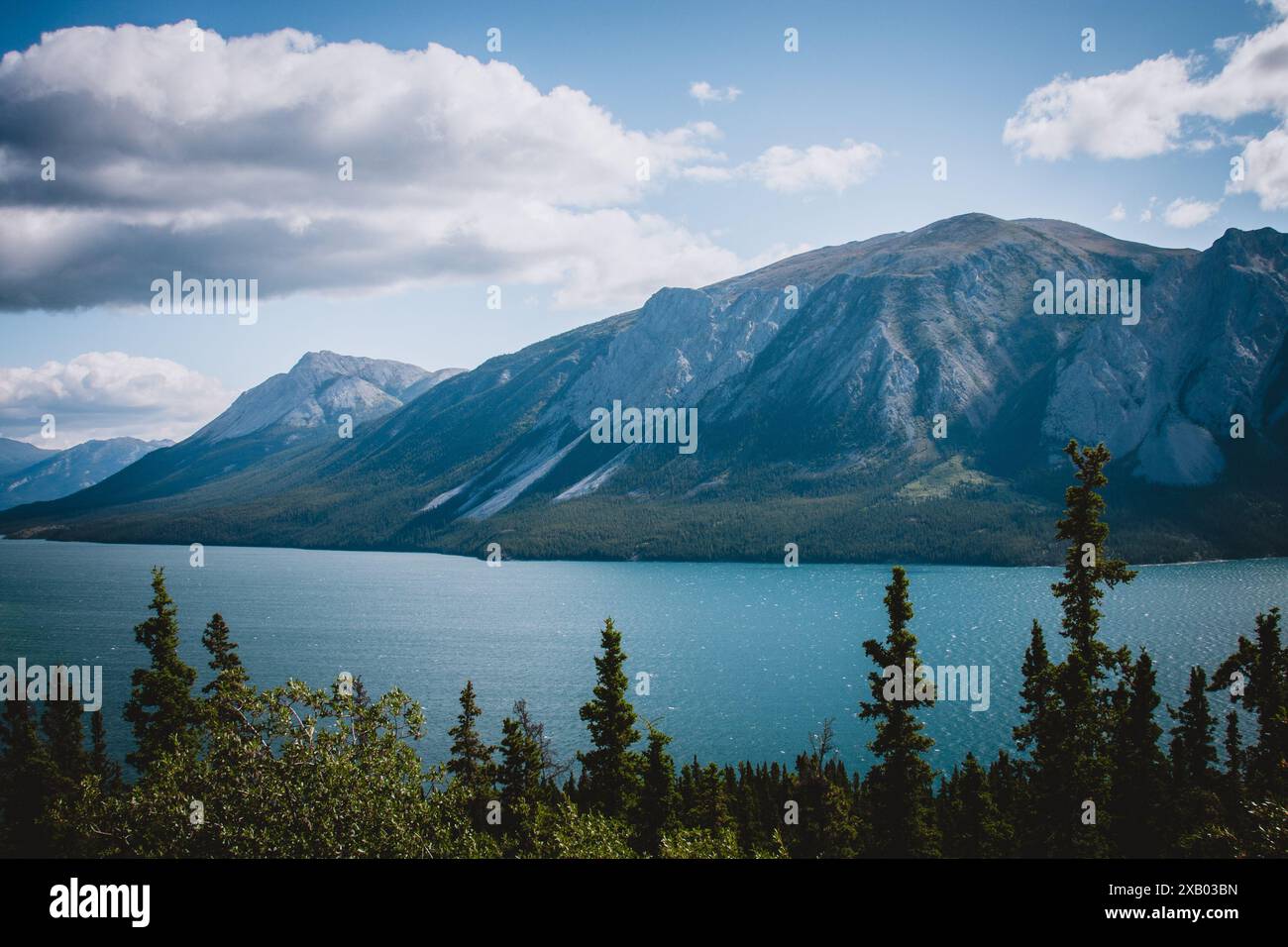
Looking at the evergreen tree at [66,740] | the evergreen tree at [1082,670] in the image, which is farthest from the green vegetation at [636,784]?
the evergreen tree at [66,740]

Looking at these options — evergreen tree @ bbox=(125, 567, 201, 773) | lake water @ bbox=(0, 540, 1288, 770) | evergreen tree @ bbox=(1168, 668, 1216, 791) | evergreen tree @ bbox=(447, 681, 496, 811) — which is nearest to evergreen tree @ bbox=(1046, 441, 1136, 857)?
evergreen tree @ bbox=(1168, 668, 1216, 791)

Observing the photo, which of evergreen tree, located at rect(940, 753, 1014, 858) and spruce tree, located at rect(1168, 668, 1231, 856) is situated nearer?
spruce tree, located at rect(1168, 668, 1231, 856)

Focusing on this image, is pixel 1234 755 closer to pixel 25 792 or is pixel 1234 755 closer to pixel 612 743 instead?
pixel 612 743

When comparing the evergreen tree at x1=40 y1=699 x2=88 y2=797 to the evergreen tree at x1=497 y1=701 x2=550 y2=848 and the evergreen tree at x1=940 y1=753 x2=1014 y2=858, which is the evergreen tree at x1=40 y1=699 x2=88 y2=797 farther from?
the evergreen tree at x1=940 y1=753 x2=1014 y2=858

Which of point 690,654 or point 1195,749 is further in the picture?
point 690,654

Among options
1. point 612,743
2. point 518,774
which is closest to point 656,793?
point 612,743

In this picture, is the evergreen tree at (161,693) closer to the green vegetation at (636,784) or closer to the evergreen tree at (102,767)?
the green vegetation at (636,784)
